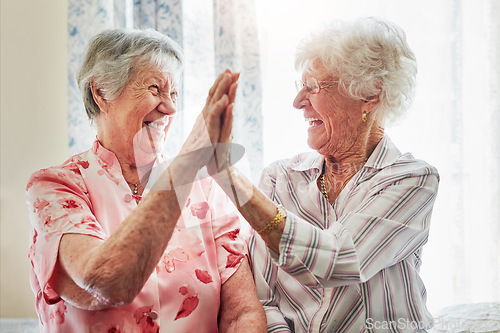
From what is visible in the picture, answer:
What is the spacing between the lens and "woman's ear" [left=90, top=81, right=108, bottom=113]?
1237 millimetres

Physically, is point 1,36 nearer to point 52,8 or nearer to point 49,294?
point 52,8

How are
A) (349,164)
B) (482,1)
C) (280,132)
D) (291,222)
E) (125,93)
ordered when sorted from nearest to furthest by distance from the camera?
(291,222), (125,93), (349,164), (280,132), (482,1)

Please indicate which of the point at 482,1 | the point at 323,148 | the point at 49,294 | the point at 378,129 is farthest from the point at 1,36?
the point at 482,1

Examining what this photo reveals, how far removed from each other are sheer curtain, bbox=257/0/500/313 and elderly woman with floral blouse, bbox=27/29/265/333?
1054mm

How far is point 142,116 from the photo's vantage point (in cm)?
120

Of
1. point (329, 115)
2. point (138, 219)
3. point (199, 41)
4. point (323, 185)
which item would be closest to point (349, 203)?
point (323, 185)

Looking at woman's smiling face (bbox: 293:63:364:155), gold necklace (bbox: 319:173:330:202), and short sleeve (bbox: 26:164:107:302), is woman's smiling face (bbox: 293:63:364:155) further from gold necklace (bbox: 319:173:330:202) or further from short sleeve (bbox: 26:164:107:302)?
short sleeve (bbox: 26:164:107:302)

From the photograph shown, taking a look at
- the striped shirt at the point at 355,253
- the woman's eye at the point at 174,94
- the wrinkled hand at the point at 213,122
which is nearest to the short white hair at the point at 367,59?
the striped shirt at the point at 355,253

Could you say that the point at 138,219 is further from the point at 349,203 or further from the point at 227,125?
the point at 349,203

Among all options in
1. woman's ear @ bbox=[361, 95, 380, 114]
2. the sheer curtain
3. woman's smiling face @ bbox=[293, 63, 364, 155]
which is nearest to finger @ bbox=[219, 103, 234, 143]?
woman's smiling face @ bbox=[293, 63, 364, 155]

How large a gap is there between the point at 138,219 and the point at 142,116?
1.17 ft

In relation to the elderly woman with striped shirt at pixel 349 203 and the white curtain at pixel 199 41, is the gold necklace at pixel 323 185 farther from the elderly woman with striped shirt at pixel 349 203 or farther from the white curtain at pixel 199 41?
the white curtain at pixel 199 41

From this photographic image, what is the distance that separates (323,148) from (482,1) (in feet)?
Answer: 3.89

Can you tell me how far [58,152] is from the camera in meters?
1.85
